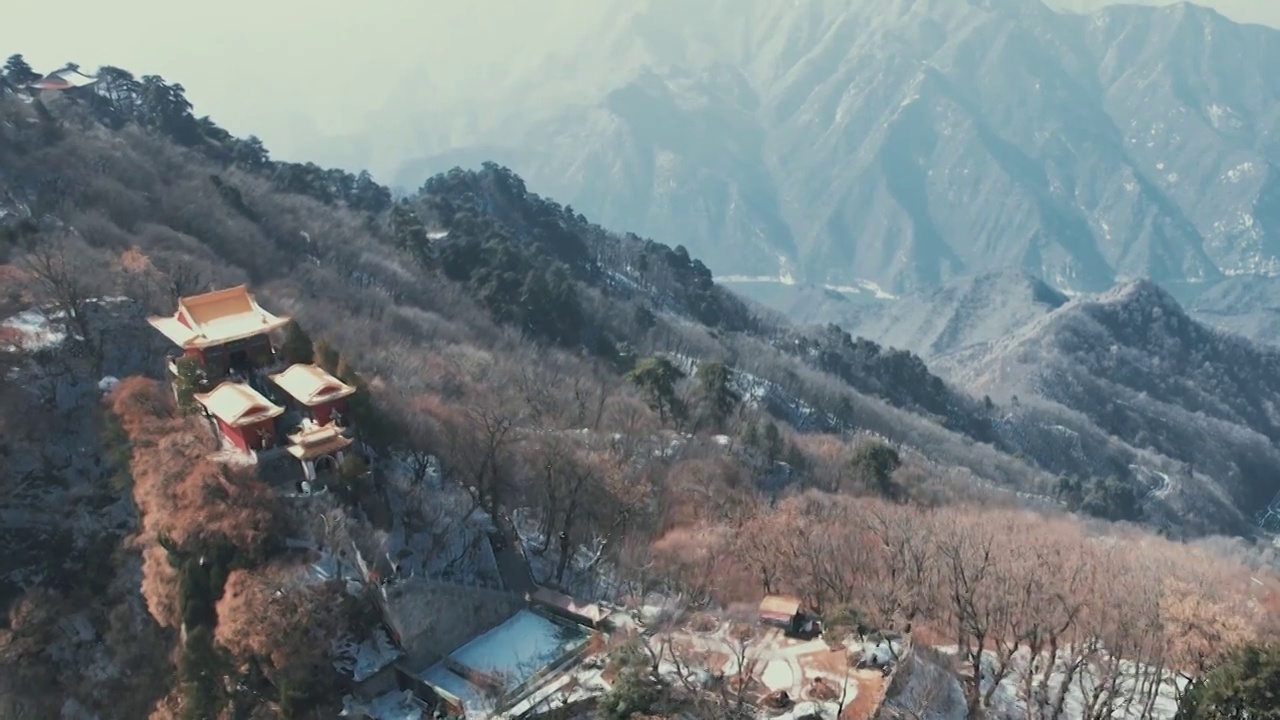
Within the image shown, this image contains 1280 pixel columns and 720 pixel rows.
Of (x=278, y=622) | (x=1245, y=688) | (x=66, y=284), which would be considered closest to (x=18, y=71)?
(x=66, y=284)

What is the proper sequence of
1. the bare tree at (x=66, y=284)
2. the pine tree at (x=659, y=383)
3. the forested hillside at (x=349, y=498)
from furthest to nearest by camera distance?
the pine tree at (x=659, y=383)
the bare tree at (x=66, y=284)
the forested hillside at (x=349, y=498)

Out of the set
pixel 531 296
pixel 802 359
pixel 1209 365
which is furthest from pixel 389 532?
pixel 1209 365

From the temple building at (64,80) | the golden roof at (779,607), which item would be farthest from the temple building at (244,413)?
the temple building at (64,80)

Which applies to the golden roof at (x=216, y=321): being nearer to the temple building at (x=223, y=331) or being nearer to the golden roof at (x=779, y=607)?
the temple building at (x=223, y=331)

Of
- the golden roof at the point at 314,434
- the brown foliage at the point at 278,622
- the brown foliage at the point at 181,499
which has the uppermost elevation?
the golden roof at the point at 314,434

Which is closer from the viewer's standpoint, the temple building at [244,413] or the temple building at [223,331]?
the temple building at [244,413]

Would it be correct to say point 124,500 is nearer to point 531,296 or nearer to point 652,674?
point 652,674

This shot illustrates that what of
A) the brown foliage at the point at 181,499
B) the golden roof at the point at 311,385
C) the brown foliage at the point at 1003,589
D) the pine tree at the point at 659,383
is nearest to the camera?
the brown foliage at the point at 1003,589
